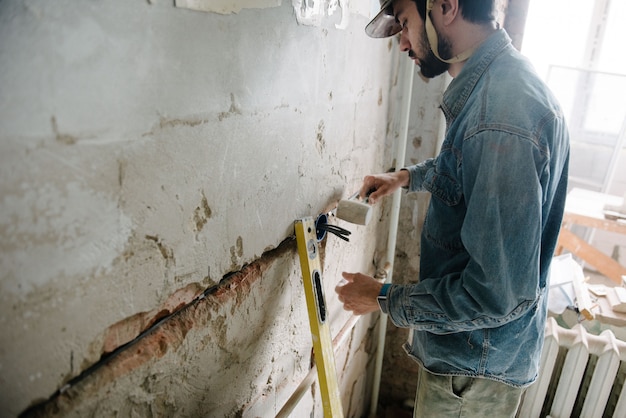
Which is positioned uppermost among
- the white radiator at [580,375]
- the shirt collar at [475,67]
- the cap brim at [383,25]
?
the cap brim at [383,25]

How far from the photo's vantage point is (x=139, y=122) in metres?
0.54

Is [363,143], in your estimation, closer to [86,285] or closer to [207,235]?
[207,235]

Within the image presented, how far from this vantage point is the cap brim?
1.09m

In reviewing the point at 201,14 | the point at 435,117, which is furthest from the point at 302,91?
the point at 435,117

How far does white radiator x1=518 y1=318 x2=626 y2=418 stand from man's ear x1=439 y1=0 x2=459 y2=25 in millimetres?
1504

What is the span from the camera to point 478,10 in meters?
0.90

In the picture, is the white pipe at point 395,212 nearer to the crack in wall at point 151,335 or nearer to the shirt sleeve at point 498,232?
the shirt sleeve at point 498,232

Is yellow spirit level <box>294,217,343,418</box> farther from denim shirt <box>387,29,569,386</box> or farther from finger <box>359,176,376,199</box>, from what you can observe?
finger <box>359,176,376,199</box>

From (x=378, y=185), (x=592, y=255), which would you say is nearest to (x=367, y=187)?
(x=378, y=185)

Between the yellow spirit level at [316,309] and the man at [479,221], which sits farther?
the yellow spirit level at [316,309]

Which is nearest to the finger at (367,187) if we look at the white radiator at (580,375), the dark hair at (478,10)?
the dark hair at (478,10)

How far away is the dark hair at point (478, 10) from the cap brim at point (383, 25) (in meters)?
0.23

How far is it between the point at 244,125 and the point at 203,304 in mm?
359

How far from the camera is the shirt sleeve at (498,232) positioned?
2.40 feet
